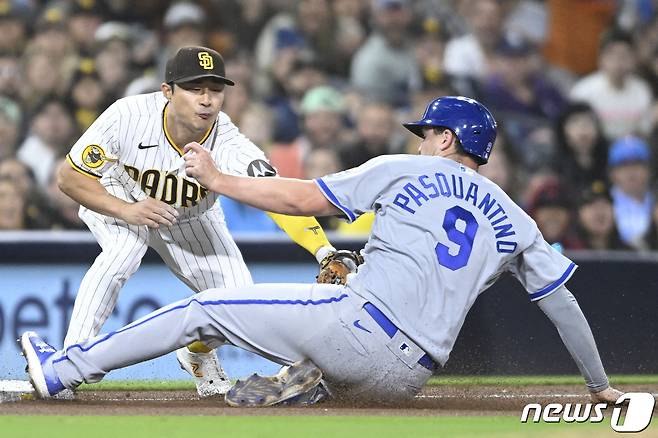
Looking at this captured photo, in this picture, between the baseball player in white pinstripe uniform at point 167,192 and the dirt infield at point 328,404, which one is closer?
the dirt infield at point 328,404

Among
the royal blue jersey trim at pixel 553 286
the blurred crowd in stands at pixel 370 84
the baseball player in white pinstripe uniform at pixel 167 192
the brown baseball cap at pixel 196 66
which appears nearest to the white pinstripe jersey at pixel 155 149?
the baseball player in white pinstripe uniform at pixel 167 192

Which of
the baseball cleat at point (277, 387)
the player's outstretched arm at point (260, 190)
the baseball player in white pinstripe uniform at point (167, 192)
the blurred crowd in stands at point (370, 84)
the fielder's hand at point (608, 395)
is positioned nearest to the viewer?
the player's outstretched arm at point (260, 190)

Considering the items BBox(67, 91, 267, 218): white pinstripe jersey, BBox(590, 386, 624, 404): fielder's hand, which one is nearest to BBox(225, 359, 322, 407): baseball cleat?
BBox(67, 91, 267, 218): white pinstripe jersey

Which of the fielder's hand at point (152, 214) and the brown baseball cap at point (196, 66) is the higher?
the brown baseball cap at point (196, 66)

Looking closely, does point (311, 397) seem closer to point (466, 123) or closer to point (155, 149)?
point (466, 123)

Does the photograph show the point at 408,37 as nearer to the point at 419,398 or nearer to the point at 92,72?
the point at 92,72

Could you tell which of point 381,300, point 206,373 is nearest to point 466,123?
point 381,300

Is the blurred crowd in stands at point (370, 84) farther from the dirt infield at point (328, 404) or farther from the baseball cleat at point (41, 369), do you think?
the baseball cleat at point (41, 369)
